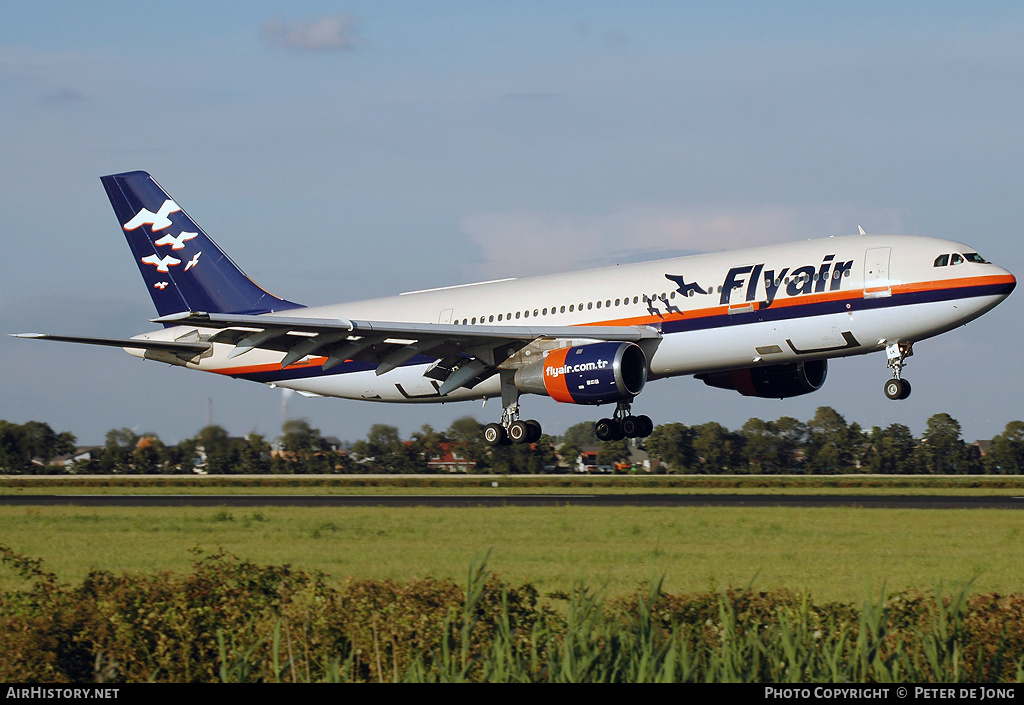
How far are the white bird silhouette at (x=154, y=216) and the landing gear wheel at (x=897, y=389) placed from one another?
2993 cm

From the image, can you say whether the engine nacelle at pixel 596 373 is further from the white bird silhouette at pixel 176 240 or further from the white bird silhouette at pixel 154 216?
the white bird silhouette at pixel 154 216

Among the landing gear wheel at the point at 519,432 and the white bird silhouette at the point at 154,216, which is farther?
the white bird silhouette at the point at 154,216

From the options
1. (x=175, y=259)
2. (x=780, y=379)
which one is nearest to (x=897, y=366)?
(x=780, y=379)

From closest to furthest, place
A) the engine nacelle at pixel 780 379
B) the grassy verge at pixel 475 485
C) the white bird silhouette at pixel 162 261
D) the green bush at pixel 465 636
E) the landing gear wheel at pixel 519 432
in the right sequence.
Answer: the green bush at pixel 465 636 → the landing gear wheel at pixel 519 432 → the engine nacelle at pixel 780 379 → the white bird silhouette at pixel 162 261 → the grassy verge at pixel 475 485

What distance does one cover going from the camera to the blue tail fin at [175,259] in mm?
48469

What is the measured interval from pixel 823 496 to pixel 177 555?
3228cm

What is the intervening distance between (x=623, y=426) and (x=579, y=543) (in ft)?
26.6

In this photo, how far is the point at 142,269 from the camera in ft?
162

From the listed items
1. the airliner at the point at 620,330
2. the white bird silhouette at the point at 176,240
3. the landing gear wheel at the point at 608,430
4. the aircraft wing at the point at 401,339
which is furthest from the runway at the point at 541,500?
the white bird silhouette at the point at 176,240

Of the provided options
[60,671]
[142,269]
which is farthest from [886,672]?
[142,269]

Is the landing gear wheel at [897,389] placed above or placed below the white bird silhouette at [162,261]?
below

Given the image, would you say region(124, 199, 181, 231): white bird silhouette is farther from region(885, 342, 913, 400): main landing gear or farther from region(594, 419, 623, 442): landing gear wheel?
region(885, 342, 913, 400): main landing gear

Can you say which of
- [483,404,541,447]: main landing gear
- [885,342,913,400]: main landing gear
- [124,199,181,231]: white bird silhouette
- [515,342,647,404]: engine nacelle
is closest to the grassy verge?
[124,199,181,231]: white bird silhouette

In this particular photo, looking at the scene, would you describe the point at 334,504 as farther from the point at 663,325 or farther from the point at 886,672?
the point at 886,672
